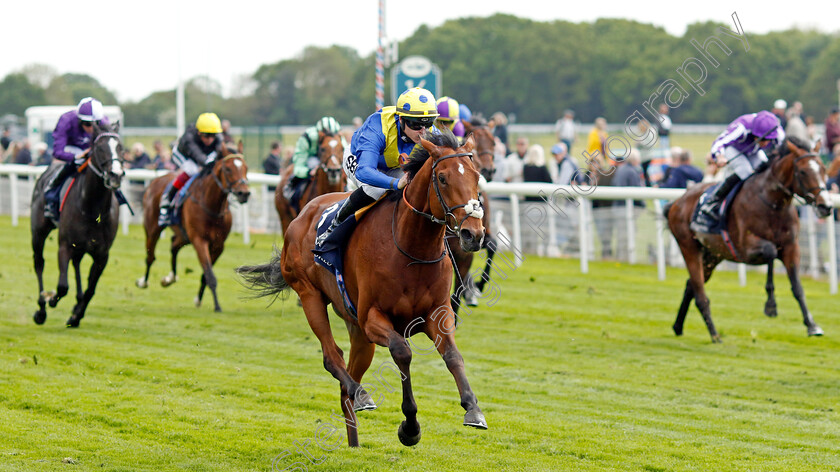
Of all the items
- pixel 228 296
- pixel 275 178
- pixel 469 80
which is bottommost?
pixel 228 296

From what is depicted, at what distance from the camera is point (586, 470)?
525 centimetres

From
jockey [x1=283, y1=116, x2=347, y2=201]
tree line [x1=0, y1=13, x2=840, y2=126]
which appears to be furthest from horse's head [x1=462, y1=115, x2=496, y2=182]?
tree line [x1=0, y1=13, x2=840, y2=126]

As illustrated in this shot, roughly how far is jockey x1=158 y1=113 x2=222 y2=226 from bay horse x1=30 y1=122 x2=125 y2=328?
131 centimetres

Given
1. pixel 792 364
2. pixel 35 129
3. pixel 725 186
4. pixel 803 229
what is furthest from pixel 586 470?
pixel 35 129

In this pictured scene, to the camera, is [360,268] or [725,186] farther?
[725,186]

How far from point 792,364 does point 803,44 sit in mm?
27576

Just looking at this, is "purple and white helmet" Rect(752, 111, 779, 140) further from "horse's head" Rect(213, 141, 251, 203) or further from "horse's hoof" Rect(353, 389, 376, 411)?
"horse's hoof" Rect(353, 389, 376, 411)

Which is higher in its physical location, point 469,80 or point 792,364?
point 469,80

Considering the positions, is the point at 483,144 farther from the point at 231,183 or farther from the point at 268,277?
the point at 268,277

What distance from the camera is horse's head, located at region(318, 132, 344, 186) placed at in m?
9.83

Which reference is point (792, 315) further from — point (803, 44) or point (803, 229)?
point (803, 44)

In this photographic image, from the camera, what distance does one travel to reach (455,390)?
710cm

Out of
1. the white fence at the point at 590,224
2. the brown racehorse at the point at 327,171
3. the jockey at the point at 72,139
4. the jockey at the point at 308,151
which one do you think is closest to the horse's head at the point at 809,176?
the white fence at the point at 590,224

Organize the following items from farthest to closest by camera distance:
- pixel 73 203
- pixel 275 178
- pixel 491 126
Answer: pixel 275 178, pixel 491 126, pixel 73 203
